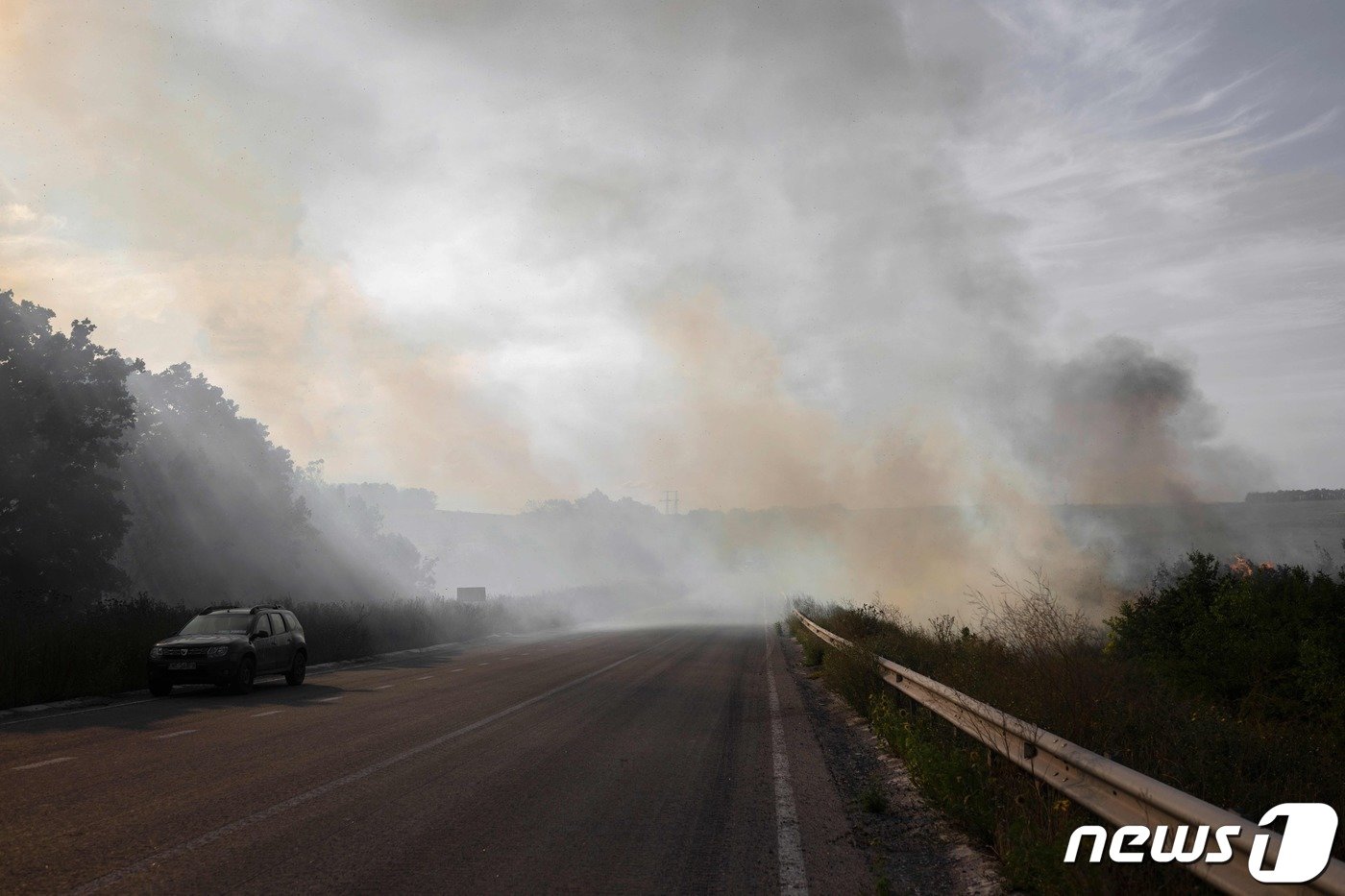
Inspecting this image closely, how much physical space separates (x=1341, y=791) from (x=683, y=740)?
6941 mm

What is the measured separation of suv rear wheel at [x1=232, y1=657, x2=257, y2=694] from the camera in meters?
16.3

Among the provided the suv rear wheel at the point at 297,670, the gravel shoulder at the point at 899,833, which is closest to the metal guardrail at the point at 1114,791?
the gravel shoulder at the point at 899,833

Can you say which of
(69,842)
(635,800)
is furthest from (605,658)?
(69,842)

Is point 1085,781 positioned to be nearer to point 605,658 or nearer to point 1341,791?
point 1341,791

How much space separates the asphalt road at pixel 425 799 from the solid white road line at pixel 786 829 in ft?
0.09

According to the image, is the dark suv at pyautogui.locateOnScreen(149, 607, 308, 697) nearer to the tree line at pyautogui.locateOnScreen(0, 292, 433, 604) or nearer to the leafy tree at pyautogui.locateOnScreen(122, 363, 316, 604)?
the tree line at pyautogui.locateOnScreen(0, 292, 433, 604)

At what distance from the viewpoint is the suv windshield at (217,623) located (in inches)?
682

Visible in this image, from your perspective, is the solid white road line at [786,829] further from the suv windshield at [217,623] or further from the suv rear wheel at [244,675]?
the suv windshield at [217,623]

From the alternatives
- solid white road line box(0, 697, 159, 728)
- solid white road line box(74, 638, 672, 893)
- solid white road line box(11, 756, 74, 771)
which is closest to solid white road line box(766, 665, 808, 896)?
solid white road line box(74, 638, 672, 893)

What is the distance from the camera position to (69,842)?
5898 mm

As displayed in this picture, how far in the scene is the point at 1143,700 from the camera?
748 centimetres

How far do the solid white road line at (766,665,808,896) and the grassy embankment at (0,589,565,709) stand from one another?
39.0 feet

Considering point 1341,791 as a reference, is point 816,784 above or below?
below

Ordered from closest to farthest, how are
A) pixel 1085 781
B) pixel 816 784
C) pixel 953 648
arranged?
pixel 1085 781
pixel 816 784
pixel 953 648
